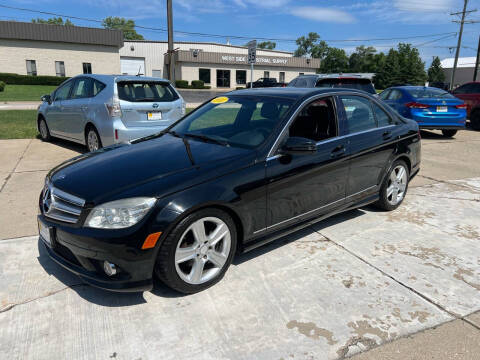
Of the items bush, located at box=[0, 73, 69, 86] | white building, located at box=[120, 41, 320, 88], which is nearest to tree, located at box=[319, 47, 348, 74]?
white building, located at box=[120, 41, 320, 88]

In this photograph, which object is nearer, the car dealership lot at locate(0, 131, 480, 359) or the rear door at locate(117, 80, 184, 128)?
the car dealership lot at locate(0, 131, 480, 359)

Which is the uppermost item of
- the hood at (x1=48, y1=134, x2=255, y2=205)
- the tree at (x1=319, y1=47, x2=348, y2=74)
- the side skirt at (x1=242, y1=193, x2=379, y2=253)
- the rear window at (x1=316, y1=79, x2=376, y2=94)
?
the tree at (x1=319, y1=47, x2=348, y2=74)

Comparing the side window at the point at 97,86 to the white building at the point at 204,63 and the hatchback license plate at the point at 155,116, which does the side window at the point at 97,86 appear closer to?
the hatchback license plate at the point at 155,116

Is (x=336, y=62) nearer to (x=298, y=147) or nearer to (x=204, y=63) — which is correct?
(x=204, y=63)

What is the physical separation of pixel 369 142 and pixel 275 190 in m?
1.59

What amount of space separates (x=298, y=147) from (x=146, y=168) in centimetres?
128

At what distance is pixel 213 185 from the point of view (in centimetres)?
282

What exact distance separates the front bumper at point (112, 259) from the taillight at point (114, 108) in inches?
162

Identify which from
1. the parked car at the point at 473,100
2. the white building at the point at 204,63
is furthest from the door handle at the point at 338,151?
the white building at the point at 204,63

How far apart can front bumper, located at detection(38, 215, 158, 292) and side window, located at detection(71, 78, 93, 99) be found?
530 cm

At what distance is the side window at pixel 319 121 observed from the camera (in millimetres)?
3734

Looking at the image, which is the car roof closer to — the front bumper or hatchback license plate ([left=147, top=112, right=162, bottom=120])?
the front bumper

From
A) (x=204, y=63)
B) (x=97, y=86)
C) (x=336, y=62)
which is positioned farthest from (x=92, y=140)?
(x=336, y=62)

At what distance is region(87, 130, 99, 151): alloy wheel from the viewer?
7.05m
